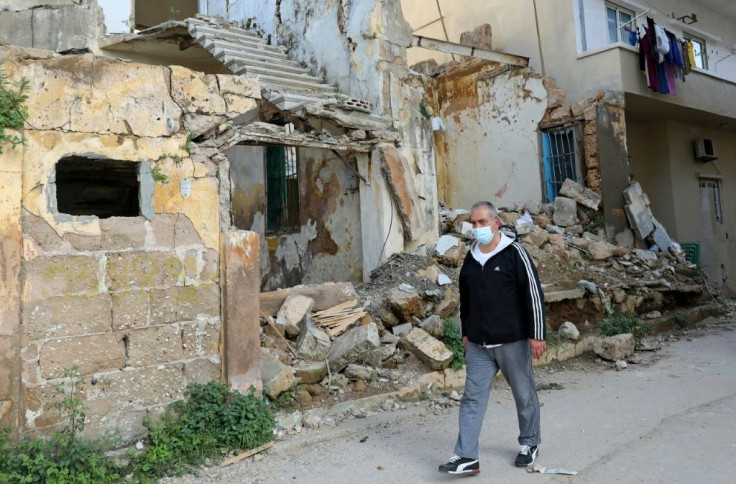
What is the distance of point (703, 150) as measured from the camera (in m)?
14.1

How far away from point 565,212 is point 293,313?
21.9ft

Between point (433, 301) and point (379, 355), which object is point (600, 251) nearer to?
point (433, 301)

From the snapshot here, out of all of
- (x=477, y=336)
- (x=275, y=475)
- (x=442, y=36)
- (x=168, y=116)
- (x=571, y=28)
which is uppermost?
(x=442, y=36)

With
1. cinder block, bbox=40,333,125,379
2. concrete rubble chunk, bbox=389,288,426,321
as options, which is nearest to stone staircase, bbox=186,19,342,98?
concrete rubble chunk, bbox=389,288,426,321

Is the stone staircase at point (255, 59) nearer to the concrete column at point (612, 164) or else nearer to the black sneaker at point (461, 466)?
the concrete column at point (612, 164)

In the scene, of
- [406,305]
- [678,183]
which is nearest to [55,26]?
[406,305]

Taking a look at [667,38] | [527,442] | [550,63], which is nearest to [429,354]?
[527,442]

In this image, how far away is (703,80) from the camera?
13.2 m

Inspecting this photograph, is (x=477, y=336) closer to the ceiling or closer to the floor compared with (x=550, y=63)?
closer to the floor

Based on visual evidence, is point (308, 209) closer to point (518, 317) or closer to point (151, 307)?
point (151, 307)

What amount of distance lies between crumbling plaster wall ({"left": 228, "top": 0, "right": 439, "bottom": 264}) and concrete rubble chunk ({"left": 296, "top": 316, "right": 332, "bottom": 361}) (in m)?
2.89

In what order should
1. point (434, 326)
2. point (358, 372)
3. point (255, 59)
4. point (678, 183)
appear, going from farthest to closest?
point (678, 183), point (255, 59), point (434, 326), point (358, 372)

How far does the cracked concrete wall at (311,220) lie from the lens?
9.89 m

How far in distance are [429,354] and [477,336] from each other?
95.0 inches
